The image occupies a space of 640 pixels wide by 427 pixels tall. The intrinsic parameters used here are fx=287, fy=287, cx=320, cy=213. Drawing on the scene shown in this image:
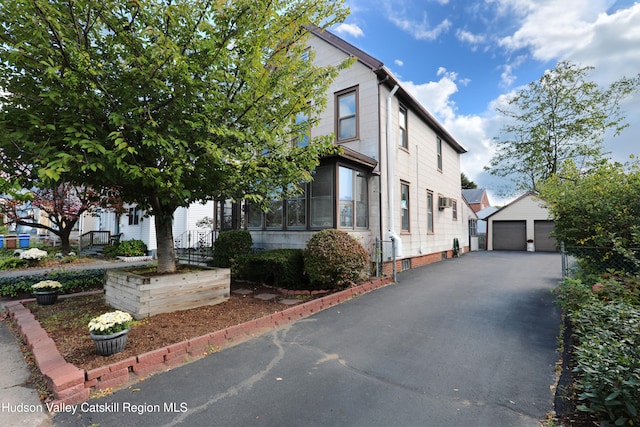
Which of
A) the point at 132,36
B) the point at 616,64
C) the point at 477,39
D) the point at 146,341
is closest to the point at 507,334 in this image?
the point at 146,341

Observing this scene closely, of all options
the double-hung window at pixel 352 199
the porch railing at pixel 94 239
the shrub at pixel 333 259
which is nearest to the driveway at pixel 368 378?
the shrub at pixel 333 259

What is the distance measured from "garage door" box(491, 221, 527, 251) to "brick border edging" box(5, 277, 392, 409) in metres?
21.1

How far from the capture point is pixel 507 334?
15.4ft

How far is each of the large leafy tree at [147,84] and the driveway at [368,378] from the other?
2.69 m

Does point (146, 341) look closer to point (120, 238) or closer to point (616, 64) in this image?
point (120, 238)

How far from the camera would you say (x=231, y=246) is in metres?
8.69

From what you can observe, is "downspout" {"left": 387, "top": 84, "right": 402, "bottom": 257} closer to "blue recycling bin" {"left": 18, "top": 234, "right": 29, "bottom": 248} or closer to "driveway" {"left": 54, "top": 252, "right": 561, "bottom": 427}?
"driveway" {"left": 54, "top": 252, "right": 561, "bottom": 427}

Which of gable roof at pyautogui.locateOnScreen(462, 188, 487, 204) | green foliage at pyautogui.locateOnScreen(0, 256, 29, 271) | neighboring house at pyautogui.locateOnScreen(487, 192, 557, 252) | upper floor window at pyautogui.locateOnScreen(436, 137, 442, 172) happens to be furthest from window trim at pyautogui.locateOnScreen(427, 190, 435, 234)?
gable roof at pyautogui.locateOnScreen(462, 188, 487, 204)

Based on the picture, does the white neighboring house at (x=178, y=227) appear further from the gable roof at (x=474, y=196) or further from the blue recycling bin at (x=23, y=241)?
the gable roof at (x=474, y=196)

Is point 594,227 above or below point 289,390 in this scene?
above

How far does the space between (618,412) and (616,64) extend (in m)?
21.0

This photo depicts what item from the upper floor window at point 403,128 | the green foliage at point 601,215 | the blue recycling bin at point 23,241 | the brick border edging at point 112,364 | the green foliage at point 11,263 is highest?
the upper floor window at point 403,128

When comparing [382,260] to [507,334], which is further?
[382,260]

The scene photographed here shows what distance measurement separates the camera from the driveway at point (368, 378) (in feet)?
8.70
